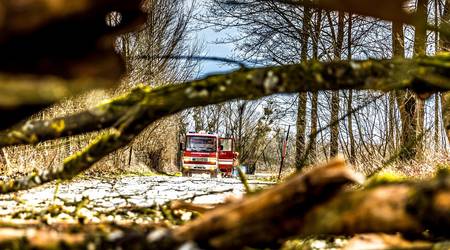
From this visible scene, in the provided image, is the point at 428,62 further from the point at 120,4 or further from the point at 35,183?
the point at 35,183

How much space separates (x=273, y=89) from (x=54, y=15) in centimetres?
71

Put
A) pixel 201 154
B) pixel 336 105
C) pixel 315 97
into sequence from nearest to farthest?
pixel 336 105, pixel 315 97, pixel 201 154

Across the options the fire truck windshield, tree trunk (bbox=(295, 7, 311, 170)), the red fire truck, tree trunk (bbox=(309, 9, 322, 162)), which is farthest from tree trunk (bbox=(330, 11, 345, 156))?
the fire truck windshield

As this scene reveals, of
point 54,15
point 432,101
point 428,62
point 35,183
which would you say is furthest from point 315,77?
point 432,101

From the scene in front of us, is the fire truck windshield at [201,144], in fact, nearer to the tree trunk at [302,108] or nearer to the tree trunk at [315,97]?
the tree trunk at [302,108]

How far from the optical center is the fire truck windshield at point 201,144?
22.4 meters

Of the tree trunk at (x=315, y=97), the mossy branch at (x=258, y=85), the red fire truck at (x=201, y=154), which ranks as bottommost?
the red fire truck at (x=201, y=154)

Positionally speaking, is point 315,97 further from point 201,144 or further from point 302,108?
point 201,144

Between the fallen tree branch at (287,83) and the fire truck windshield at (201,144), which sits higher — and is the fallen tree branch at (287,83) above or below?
above

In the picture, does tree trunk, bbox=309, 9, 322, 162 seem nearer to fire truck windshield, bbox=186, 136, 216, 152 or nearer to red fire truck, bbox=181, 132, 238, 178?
red fire truck, bbox=181, 132, 238, 178

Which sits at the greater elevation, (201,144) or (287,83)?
(287,83)

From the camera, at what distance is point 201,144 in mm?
22594

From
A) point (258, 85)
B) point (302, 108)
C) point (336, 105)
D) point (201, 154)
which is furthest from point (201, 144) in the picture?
point (258, 85)

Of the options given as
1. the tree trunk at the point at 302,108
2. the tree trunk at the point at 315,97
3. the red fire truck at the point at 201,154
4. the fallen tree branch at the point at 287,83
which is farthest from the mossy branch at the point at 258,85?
the red fire truck at the point at 201,154
